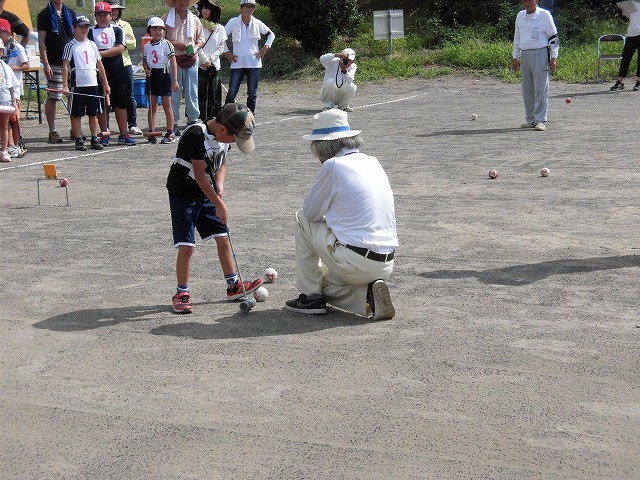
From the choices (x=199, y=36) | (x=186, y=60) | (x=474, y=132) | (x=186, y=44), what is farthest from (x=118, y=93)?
(x=474, y=132)

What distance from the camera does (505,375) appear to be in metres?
5.68

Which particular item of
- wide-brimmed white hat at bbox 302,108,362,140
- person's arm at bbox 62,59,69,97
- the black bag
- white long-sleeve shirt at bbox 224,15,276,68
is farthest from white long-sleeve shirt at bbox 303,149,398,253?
white long-sleeve shirt at bbox 224,15,276,68

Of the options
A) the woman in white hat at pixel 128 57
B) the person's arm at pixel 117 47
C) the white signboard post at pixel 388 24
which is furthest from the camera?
the white signboard post at pixel 388 24

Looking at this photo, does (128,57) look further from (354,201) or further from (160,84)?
(354,201)

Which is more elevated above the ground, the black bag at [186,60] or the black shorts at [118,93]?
the black bag at [186,60]

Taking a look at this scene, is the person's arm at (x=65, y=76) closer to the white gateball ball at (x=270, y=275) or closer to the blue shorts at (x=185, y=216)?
the white gateball ball at (x=270, y=275)

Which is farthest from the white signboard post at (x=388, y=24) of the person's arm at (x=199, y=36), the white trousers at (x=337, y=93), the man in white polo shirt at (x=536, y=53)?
the person's arm at (x=199, y=36)

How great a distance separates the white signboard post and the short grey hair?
65.3ft

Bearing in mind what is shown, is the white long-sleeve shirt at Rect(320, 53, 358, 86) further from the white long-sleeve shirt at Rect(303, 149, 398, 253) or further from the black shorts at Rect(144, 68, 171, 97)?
the white long-sleeve shirt at Rect(303, 149, 398, 253)

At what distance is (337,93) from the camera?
59.6 feet

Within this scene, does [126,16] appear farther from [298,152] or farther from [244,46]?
[298,152]

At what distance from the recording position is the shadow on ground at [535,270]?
770cm

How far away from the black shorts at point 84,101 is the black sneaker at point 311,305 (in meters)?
8.43

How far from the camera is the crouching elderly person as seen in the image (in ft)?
22.2
